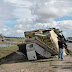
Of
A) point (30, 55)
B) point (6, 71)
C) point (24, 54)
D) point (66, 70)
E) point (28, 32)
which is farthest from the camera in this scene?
point (24, 54)

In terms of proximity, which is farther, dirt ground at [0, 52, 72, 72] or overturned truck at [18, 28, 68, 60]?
overturned truck at [18, 28, 68, 60]

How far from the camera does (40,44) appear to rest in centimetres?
1254

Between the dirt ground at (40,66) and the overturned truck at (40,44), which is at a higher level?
the overturned truck at (40,44)

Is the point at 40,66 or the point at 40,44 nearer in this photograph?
the point at 40,66

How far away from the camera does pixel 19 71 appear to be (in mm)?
8938

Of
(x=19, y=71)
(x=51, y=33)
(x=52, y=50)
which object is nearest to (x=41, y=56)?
(x=52, y=50)

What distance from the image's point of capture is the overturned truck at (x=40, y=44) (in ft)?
40.5

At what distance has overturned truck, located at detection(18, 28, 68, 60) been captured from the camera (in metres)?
12.3

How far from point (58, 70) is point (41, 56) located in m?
4.40

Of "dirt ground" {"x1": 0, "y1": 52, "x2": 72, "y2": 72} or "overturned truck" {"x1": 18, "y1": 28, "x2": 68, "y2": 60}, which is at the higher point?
"overturned truck" {"x1": 18, "y1": 28, "x2": 68, "y2": 60}

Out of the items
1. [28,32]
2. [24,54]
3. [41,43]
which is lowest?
[24,54]

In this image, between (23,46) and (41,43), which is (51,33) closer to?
(41,43)

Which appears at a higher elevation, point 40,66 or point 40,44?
point 40,44

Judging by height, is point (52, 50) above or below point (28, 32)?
below
